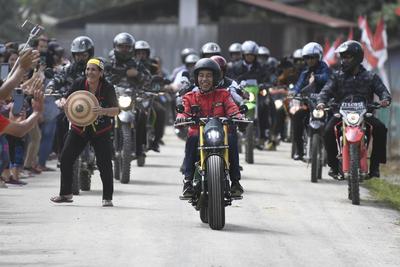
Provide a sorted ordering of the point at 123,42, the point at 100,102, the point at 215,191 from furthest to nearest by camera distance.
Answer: the point at 123,42
the point at 100,102
the point at 215,191

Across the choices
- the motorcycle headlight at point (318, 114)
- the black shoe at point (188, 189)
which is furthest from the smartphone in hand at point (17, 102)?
the motorcycle headlight at point (318, 114)

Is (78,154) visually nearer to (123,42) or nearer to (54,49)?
(123,42)

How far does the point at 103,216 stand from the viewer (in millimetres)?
14172

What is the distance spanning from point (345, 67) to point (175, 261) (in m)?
6.52

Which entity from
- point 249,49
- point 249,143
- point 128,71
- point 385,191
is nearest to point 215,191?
point 385,191

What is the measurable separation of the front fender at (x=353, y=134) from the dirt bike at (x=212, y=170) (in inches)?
107

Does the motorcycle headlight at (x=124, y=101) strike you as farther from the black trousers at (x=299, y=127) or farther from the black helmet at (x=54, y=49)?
the black trousers at (x=299, y=127)

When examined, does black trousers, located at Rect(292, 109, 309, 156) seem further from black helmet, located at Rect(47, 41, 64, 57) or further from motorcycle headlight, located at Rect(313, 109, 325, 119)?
black helmet, located at Rect(47, 41, 64, 57)

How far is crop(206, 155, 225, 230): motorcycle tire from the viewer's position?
511 inches

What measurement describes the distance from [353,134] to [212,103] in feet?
9.27

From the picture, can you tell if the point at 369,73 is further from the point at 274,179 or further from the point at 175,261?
the point at 175,261

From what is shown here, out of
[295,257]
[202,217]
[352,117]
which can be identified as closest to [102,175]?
[202,217]

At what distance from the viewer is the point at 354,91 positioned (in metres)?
16.9

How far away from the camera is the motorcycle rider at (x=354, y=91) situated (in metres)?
16.6
